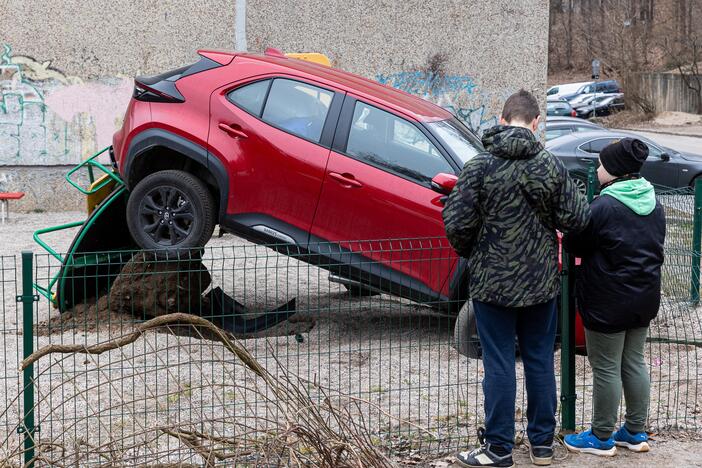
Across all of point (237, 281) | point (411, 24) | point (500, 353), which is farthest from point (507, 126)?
point (411, 24)

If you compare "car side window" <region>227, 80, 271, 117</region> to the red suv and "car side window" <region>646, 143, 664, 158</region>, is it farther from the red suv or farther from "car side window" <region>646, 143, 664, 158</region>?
"car side window" <region>646, 143, 664, 158</region>

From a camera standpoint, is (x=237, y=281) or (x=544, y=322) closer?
(x=544, y=322)

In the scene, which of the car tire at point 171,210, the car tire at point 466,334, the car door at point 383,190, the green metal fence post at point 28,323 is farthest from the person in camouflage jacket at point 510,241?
the car tire at point 171,210

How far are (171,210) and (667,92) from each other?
132 feet

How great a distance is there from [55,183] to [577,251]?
37.1ft

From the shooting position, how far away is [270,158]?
726 cm

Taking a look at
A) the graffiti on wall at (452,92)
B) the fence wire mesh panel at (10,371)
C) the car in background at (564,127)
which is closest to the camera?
the fence wire mesh panel at (10,371)

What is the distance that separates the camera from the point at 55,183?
14844 millimetres

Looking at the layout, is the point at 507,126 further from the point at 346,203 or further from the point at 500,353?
the point at 346,203

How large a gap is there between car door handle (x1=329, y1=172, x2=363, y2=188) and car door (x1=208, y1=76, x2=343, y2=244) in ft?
0.32

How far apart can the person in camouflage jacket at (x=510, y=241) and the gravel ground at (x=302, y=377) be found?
493 mm

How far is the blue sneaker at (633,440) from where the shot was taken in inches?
206

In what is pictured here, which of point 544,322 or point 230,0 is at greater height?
point 230,0

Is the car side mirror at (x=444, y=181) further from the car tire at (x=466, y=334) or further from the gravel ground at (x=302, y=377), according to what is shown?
the gravel ground at (x=302, y=377)
